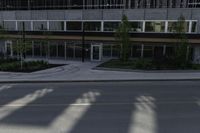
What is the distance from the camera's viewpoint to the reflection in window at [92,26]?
30094 millimetres

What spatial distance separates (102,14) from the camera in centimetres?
2992

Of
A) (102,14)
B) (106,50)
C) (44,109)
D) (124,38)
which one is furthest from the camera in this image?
(106,50)

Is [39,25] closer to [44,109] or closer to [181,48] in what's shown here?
[181,48]

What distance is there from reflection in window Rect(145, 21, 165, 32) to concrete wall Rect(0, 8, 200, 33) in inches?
21.8

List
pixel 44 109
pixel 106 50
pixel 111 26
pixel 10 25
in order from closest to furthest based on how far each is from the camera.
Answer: pixel 44 109, pixel 111 26, pixel 106 50, pixel 10 25

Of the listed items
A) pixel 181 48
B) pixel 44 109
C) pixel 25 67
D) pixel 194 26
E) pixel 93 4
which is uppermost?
pixel 93 4

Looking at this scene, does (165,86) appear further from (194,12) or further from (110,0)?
(110,0)

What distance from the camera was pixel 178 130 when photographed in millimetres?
7574

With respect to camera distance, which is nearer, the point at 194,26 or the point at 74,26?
the point at 194,26

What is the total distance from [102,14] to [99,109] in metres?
21.4

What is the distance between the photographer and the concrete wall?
27250 mm

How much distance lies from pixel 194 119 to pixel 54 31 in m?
25.4

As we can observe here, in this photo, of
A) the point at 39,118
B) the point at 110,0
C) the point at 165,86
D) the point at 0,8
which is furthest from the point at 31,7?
the point at 39,118

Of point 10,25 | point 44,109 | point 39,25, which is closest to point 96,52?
point 39,25
